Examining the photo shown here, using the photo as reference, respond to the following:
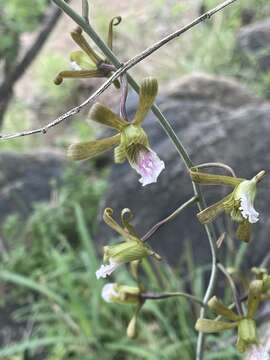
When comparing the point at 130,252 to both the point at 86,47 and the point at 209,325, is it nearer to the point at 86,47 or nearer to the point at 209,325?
the point at 209,325

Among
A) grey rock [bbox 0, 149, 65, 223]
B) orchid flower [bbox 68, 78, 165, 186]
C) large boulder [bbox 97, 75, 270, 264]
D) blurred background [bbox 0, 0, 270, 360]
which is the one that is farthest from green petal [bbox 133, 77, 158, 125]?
grey rock [bbox 0, 149, 65, 223]

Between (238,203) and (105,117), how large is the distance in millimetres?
222

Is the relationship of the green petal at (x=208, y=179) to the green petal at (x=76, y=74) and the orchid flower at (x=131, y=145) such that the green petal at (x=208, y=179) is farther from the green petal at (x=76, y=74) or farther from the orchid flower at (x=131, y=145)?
the green petal at (x=76, y=74)

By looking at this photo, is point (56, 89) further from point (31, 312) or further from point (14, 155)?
point (31, 312)

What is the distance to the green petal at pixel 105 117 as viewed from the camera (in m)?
0.78

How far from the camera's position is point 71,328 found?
7.91ft

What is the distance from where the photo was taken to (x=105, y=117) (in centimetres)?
80

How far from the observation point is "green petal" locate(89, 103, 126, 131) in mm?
780

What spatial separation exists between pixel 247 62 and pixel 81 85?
1819mm

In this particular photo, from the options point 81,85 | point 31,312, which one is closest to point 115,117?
point 31,312

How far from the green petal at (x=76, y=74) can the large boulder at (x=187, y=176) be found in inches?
60.3

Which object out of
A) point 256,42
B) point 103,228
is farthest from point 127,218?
point 256,42

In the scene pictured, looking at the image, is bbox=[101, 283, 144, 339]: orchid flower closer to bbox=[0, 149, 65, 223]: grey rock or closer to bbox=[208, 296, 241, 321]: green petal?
bbox=[208, 296, 241, 321]: green petal

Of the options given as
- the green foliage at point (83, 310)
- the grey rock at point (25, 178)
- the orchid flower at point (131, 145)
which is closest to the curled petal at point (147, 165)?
the orchid flower at point (131, 145)
